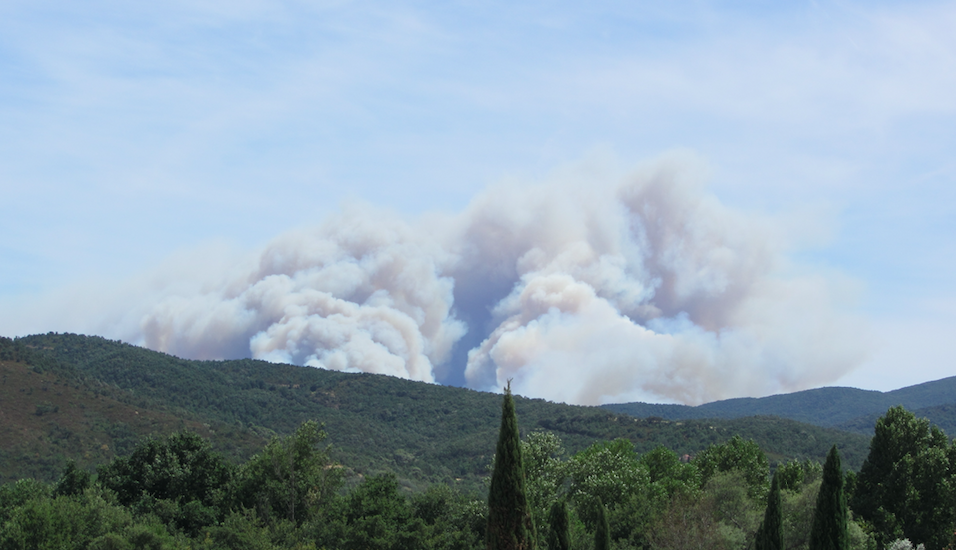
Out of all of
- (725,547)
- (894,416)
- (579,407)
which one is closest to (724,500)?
(725,547)

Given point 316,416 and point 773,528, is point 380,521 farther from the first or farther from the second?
point 316,416

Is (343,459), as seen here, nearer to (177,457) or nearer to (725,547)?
(177,457)

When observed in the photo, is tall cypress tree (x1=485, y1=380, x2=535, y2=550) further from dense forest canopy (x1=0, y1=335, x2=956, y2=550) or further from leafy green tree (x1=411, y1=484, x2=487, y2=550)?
leafy green tree (x1=411, y1=484, x2=487, y2=550)

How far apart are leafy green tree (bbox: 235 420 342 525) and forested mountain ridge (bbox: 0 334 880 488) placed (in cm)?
3298

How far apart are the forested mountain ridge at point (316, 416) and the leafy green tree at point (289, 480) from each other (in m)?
33.0

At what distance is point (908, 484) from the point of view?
4250cm

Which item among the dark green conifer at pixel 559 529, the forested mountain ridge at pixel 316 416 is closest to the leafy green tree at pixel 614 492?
the dark green conifer at pixel 559 529

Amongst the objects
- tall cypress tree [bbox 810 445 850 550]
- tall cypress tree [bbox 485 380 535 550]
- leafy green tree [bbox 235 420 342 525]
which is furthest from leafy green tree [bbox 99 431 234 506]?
tall cypress tree [bbox 810 445 850 550]

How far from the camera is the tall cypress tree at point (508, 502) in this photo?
24.9 meters

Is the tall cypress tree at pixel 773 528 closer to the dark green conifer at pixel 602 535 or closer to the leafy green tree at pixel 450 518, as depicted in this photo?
the dark green conifer at pixel 602 535

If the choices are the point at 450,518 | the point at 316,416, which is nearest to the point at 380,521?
the point at 450,518

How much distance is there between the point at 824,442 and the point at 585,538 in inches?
3229

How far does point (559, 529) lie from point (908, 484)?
75.7ft

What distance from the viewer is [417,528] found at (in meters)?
44.8
